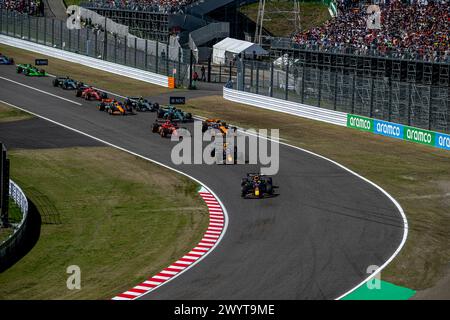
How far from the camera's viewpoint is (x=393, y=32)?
64188 millimetres

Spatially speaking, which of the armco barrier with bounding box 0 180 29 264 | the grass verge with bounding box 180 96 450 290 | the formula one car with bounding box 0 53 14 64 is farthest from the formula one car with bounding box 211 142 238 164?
the formula one car with bounding box 0 53 14 64

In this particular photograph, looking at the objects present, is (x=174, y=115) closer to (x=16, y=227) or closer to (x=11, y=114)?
(x=11, y=114)

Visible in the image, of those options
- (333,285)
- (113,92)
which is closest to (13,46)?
(113,92)

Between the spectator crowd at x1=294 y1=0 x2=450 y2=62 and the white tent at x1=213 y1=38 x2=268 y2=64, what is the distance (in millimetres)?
5088

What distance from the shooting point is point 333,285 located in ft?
80.0

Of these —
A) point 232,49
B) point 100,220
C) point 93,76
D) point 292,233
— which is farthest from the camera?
point 232,49

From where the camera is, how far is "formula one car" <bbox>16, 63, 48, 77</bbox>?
65562 mm

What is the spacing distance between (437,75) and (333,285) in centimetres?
3452

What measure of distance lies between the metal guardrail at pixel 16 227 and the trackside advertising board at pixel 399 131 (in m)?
22.8

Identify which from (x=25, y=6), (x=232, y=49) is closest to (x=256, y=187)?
(x=232, y=49)

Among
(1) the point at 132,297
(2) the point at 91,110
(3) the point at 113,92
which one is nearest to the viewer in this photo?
(1) the point at 132,297

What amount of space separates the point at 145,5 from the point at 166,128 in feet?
132

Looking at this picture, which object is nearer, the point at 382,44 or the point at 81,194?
the point at 81,194
